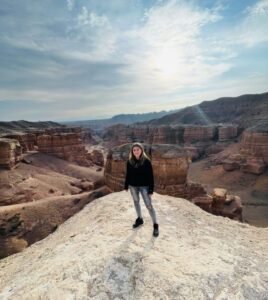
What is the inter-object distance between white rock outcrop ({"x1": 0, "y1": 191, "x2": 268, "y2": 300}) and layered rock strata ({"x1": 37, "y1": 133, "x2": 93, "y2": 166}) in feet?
94.6

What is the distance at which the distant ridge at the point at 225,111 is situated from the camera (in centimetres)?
4844

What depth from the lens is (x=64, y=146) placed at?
32.0 m

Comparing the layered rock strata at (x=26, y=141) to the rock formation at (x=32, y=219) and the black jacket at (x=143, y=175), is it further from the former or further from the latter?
the black jacket at (x=143, y=175)

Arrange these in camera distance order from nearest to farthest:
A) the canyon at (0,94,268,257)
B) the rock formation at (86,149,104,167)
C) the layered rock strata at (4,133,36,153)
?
1. the canyon at (0,94,268,257)
2. the layered rock strata at (4,133,36,153)
3. the rock formation at (86,149,104,167)

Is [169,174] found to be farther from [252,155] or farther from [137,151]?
[252,155]

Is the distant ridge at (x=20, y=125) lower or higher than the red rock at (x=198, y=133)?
higher

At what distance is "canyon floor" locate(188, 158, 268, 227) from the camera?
672 inches

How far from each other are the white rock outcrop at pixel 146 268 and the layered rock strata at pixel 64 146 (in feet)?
94.6

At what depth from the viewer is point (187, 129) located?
144 feet

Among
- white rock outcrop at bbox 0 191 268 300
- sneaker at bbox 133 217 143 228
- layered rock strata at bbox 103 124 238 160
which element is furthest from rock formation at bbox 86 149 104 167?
sneaker at bbox 133 217 143 228

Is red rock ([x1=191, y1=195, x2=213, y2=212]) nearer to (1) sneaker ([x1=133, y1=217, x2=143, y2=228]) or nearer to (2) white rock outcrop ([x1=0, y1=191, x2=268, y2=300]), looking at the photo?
(2) white rock outcrop ([x1=0, y1=191, x2=268, y2=300])

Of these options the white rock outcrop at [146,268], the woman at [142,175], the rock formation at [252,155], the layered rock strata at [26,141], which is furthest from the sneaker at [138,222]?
the layered rock strata at [26,141]

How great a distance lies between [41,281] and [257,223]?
17.4m

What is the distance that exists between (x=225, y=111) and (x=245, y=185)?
4530 cm
